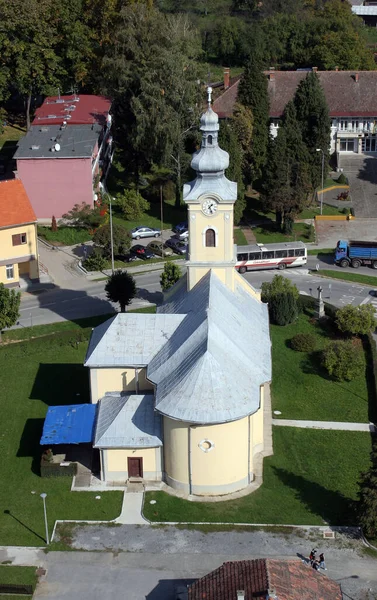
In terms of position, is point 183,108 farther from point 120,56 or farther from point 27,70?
point 27,70

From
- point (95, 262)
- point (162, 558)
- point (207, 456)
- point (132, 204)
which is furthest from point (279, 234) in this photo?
point (162, 558)

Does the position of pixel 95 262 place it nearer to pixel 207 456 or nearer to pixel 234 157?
pixel 234 157

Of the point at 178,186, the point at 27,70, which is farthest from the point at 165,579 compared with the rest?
the point at 27,70

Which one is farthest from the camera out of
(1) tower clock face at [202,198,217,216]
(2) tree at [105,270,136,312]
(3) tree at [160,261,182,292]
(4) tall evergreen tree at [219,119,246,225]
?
(4) tall evergreen tree at [219,119,246,225]

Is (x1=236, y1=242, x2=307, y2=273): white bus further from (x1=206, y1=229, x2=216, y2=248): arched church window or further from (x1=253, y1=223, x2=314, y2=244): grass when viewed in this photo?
(x1=206, y1=229, x2=216, y2=248): arched church window

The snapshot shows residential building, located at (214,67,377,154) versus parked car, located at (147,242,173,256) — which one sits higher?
residential building, located at (214,67,377,154)

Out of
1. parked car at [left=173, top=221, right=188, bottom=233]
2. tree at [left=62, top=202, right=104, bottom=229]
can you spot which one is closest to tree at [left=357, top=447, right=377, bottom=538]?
parked car at [left=173, top=221, right=188, bottom=233]
